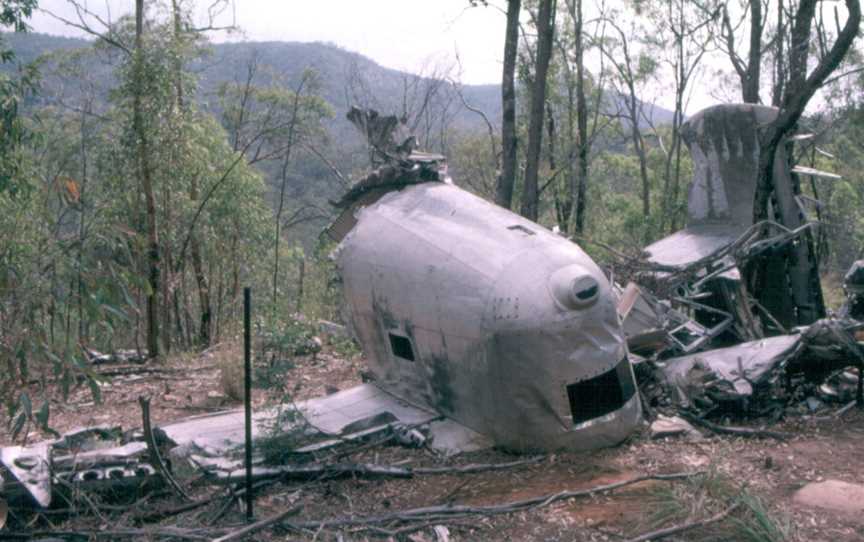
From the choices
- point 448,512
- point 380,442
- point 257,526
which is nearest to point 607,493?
point 448,512

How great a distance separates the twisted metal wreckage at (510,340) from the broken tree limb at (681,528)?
182 cm

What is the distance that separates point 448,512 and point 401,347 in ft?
9.15

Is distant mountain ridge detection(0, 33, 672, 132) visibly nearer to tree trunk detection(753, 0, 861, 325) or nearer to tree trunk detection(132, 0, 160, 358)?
tree trunk detection(132, 0, 160, 358)

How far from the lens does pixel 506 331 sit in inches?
313

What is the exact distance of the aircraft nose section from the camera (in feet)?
26.2

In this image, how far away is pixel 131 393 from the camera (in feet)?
41.7

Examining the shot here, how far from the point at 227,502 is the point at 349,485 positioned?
1095 mm

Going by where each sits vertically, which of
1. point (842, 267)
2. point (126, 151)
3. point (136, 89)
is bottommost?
point (842, 267)

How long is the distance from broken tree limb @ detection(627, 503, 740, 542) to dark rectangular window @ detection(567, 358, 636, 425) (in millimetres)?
1858

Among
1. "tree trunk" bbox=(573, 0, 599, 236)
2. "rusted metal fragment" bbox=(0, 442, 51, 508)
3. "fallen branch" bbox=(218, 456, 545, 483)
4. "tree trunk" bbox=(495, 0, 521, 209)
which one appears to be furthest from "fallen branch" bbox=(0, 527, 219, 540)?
"tree trunk" bbox=(573, 0, 599, 236)

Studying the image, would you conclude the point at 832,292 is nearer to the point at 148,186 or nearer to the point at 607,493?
the point at 148,186

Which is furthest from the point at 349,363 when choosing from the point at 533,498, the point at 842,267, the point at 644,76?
the point at 842,267

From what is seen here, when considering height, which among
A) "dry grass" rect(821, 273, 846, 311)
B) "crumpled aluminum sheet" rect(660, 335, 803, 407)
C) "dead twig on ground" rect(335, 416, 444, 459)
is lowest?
"dry grass" rect(821, 273, 846, 311)

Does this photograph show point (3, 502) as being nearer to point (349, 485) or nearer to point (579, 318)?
point (349, 485)
